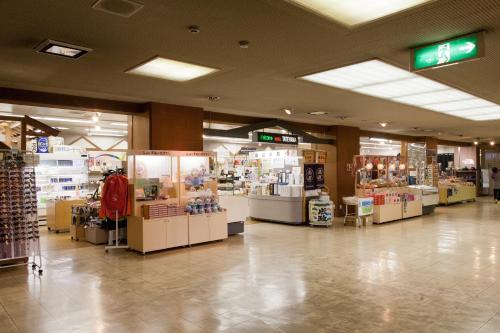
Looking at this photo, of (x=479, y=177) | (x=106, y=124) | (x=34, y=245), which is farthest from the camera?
(x=479, y=177)

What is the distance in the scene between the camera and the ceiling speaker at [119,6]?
3.29 meters

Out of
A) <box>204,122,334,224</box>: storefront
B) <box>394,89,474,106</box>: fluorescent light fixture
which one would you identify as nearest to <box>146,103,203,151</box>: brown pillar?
<box>204,122,334,224</box>: storefront

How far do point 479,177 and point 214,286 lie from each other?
22056 mm

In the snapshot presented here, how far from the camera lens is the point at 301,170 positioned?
11.2 m

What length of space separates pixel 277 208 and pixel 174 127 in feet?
14.4

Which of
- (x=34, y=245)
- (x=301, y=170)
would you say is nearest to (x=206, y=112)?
(x=301, y=170)

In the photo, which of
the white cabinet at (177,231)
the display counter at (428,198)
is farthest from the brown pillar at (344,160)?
the white cabinet at (177,231)

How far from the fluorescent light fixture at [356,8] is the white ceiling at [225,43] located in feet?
0.30

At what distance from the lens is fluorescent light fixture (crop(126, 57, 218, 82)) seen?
5266 mm

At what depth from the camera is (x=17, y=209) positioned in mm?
6320

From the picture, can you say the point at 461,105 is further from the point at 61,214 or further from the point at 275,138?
the point at 61,214

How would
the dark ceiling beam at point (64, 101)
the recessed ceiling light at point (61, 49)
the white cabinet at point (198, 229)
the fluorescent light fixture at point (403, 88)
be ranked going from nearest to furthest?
1. the recessed ceiling light at point (61, 49)
2. the fluorescent light fixture at point (403, 88)
3. the dark ceiling beam at point (64, 101)
4. the white cabinet at point (198, 229)

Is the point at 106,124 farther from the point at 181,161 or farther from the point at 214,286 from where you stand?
the point at 214,286

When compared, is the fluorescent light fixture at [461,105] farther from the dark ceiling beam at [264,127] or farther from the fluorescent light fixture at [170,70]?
the fluorescent light fixture at [170,70]
